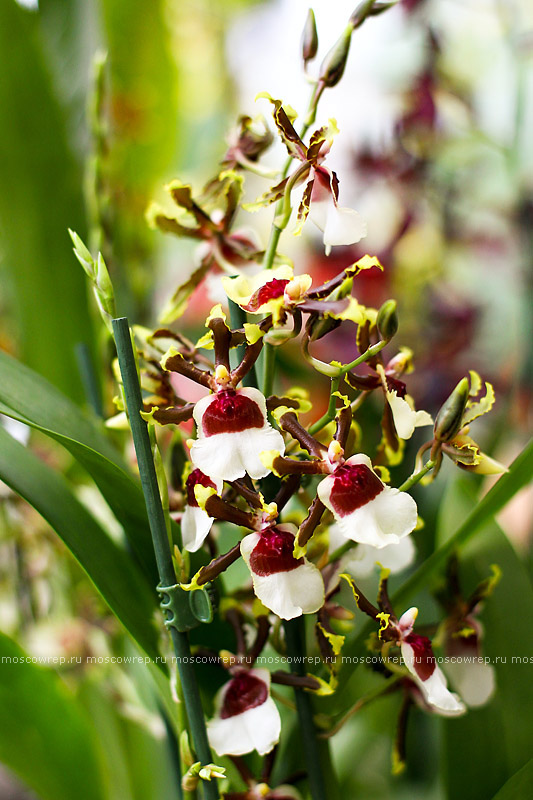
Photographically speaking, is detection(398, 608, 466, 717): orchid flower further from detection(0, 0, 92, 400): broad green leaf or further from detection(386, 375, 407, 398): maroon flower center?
detection(0, 0, 92, 400): broad green leaf

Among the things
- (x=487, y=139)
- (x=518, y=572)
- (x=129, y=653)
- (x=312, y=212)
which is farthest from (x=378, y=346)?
(x=487, y=139)

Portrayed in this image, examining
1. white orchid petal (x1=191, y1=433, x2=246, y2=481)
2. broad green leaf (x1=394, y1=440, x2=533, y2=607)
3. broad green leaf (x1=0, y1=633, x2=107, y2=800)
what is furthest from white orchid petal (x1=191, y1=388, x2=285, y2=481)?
broad green leaf (x1=0, y1=633, x2=107, y2=800)

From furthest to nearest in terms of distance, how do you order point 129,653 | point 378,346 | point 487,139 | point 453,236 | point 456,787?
1. point 453,236
2. point 487,139
3. point 129,653
4. point 456,787
5. point 378,346

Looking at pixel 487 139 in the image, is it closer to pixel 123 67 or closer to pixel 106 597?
pixel 123 67

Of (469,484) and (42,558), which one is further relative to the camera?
(42,558)

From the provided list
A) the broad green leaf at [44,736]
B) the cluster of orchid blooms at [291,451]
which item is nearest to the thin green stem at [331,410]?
the cluster of orchid blooms at [291,451]

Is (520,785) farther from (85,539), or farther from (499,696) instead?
(85,539)
